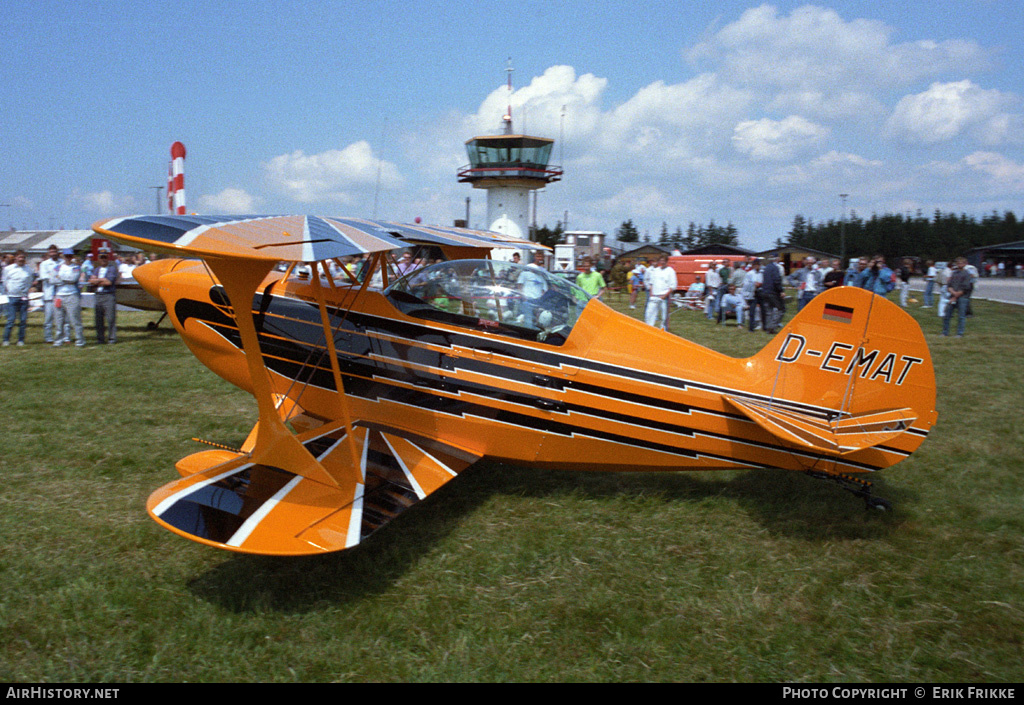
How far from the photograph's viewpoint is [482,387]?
4758 mm

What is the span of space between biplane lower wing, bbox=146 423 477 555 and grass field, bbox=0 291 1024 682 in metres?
0.40

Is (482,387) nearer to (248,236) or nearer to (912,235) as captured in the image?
(248,236)

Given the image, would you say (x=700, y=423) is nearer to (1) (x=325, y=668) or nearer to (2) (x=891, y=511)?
(2) (x=891, y=511)

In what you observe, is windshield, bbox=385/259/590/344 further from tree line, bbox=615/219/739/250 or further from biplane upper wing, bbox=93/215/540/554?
tree line, bbox=615/219/739/250

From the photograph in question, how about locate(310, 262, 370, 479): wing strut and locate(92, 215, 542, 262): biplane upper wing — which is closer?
locate(92, 215, 542, 262): biplane upper wing

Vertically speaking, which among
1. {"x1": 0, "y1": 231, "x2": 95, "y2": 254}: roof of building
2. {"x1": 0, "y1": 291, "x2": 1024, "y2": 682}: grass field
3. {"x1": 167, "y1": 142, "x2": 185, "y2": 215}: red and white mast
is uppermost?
{"x1": 0, "y1": 231, "x2": 95, "y2": 254}: roof of building

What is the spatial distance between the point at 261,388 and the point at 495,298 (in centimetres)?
183

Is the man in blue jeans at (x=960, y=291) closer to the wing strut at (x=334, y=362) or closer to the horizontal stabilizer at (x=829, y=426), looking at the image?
the horizontal stabilizer at (x=829, y=426)

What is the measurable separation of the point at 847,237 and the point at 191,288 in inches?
3325

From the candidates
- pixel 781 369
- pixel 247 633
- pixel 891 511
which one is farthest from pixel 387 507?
pixel 891 511

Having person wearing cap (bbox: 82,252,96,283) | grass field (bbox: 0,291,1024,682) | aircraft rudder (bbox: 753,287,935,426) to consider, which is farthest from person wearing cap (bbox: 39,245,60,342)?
aircraft rudder (bbox: 753,287,935,426)

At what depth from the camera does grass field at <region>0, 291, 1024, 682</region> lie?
311 cm

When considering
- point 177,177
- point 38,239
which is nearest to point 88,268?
→ point 177,177

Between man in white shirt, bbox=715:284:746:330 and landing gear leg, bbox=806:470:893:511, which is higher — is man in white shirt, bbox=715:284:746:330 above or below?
above
